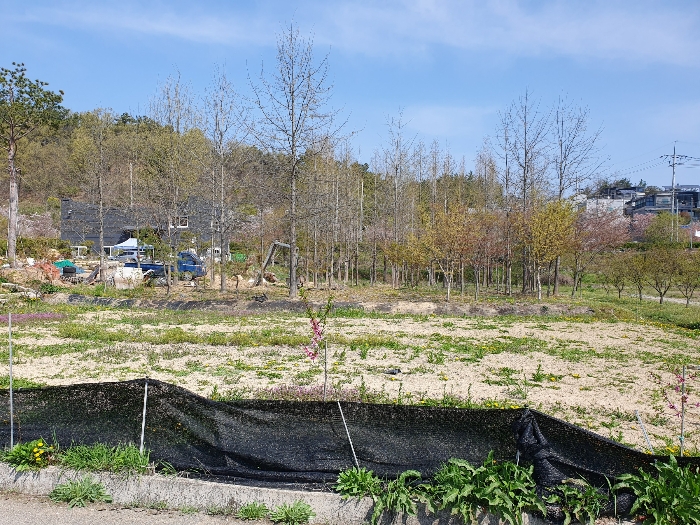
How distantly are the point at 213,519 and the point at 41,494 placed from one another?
1578 millimetres

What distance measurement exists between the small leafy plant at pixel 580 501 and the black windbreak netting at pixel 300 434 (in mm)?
98

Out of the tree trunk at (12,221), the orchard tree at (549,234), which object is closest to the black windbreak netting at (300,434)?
the orchard tree at (549,234)

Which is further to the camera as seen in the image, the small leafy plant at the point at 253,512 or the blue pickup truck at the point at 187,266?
the blue pickup truck at the point at 187,266

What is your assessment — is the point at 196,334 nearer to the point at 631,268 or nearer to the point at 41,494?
the point at 41,494

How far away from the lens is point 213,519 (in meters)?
4.54

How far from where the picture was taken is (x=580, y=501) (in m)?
4.20

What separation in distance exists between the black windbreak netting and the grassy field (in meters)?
1.94

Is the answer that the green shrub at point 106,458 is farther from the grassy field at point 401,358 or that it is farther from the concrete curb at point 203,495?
the grassy field at point 401,358

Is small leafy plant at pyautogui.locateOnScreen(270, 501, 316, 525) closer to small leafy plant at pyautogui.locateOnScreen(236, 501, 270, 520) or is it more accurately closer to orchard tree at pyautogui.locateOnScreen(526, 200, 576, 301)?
small leafy plant at pyautogui.locateOnScreen(236, 501, 270, 520)

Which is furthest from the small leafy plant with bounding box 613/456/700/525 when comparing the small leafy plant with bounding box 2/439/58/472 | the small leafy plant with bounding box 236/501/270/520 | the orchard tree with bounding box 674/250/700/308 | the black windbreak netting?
the orchard tree with bounding box 674/250/700/308

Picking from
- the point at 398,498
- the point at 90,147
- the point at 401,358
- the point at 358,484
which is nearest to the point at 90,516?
the point at 358,484

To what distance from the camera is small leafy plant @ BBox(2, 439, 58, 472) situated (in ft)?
16.4

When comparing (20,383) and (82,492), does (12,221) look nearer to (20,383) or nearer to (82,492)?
(20,383)

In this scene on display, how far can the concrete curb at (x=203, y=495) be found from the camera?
434cm
